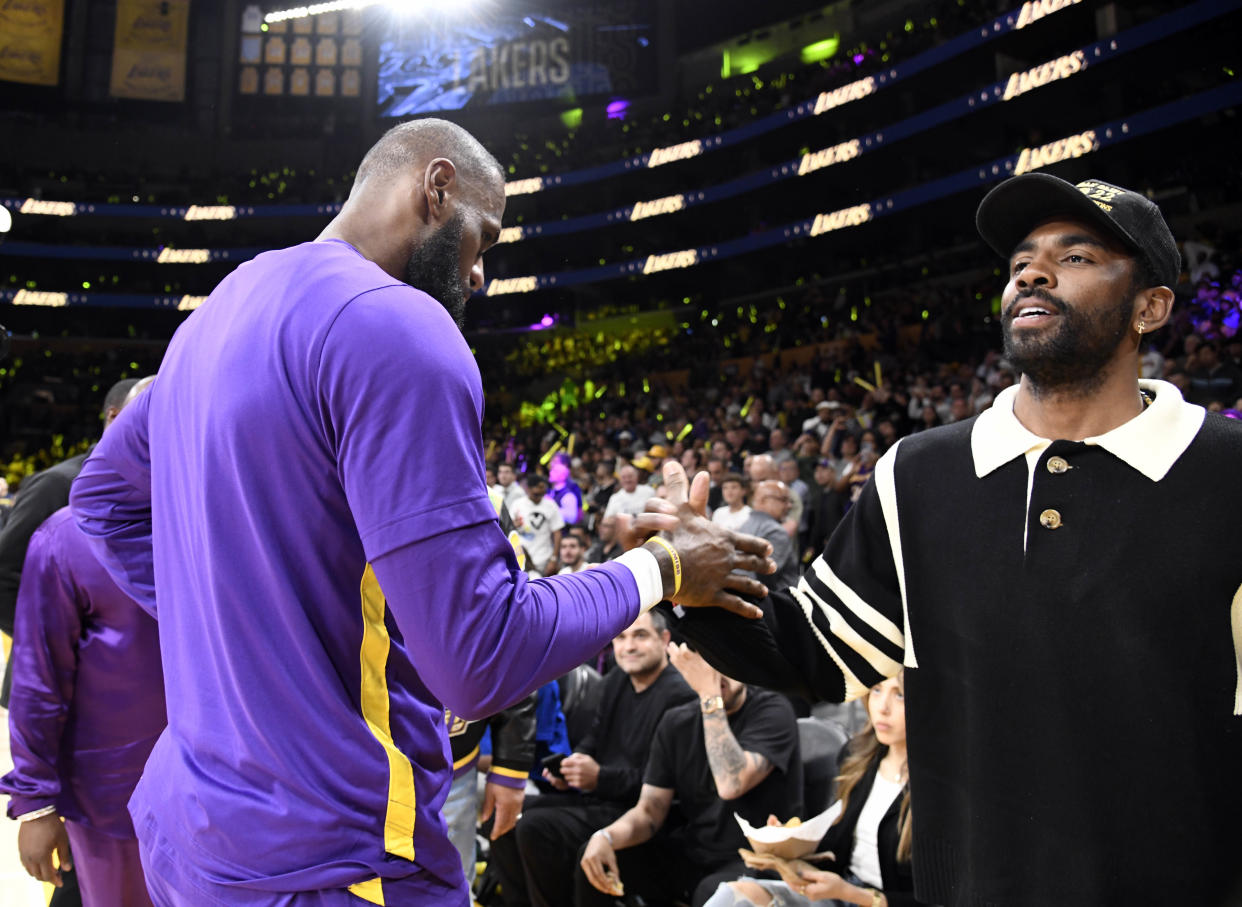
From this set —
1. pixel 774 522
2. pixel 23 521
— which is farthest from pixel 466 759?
pixel 774 522

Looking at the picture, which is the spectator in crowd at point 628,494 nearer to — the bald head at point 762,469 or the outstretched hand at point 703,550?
the bald head at point 762,469

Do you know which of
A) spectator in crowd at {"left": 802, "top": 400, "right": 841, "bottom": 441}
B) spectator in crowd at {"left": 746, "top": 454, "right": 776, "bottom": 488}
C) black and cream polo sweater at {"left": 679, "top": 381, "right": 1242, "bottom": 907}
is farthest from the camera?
spectator in crowd at {"left": 802, "top": 400, "right": 841, "bottom": 441}

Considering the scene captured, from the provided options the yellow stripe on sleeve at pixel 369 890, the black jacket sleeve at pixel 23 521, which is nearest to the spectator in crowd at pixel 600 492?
the black jacket sleeve at pixel 23 521

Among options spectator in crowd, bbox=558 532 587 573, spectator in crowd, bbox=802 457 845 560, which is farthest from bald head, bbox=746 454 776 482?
spectator in crowd, bbox=558 532 587 573

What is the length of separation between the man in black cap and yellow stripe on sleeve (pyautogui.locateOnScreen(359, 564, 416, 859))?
0.65m

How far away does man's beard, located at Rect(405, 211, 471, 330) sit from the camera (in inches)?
69.2

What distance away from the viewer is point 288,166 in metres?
33.2

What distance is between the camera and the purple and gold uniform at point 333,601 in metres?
1.37

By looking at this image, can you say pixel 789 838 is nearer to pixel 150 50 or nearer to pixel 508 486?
pixel 508 486

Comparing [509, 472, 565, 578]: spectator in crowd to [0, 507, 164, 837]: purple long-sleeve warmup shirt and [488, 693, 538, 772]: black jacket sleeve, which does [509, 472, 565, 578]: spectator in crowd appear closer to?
[488, 693, 538, 772]: black jacket sleeve

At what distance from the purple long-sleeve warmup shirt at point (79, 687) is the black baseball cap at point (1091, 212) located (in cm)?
236

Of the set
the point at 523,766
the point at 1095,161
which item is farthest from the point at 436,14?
the point at 523,766

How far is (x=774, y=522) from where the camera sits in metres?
6.72

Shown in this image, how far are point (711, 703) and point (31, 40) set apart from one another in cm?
3471
